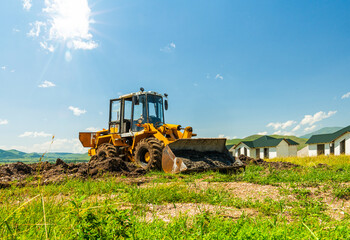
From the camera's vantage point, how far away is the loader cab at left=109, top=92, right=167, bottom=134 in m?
10.7

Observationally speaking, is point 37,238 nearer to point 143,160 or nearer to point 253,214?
point 253,214

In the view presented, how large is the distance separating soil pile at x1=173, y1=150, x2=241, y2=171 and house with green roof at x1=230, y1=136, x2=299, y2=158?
107 ft

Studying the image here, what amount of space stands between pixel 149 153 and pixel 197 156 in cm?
180

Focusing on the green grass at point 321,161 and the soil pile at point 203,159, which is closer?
the soil pile at point 203,159

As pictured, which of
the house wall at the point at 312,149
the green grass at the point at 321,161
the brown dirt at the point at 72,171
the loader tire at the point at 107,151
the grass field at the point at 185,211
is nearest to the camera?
the grass field at the point at 185,211

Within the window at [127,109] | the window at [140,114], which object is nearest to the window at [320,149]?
the window at [127,109]

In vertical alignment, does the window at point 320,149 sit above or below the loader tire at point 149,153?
above

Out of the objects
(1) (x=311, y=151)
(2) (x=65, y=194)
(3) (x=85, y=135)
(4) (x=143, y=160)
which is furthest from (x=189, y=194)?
(1) (x=311, y=151)

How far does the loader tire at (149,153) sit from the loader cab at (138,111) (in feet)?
3.41

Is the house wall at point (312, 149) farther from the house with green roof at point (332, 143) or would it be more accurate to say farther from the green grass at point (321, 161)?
the green grass at point (321, 161)

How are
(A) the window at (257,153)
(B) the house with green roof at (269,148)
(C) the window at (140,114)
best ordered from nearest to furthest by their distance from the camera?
(C) the window at (140,114), (B) the house with green roof at (269,148), (A) the window at (257,153)

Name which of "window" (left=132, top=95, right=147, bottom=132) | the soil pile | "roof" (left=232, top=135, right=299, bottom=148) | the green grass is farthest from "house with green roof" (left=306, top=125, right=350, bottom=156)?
"window" (left=132, top=95, right=147, bottom=132)

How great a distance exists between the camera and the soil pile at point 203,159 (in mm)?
8172

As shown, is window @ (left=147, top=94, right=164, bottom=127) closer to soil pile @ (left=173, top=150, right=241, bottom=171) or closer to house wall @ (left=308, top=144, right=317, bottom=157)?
soil pile @ (left=173, top=150, right=241, bottom=171)
